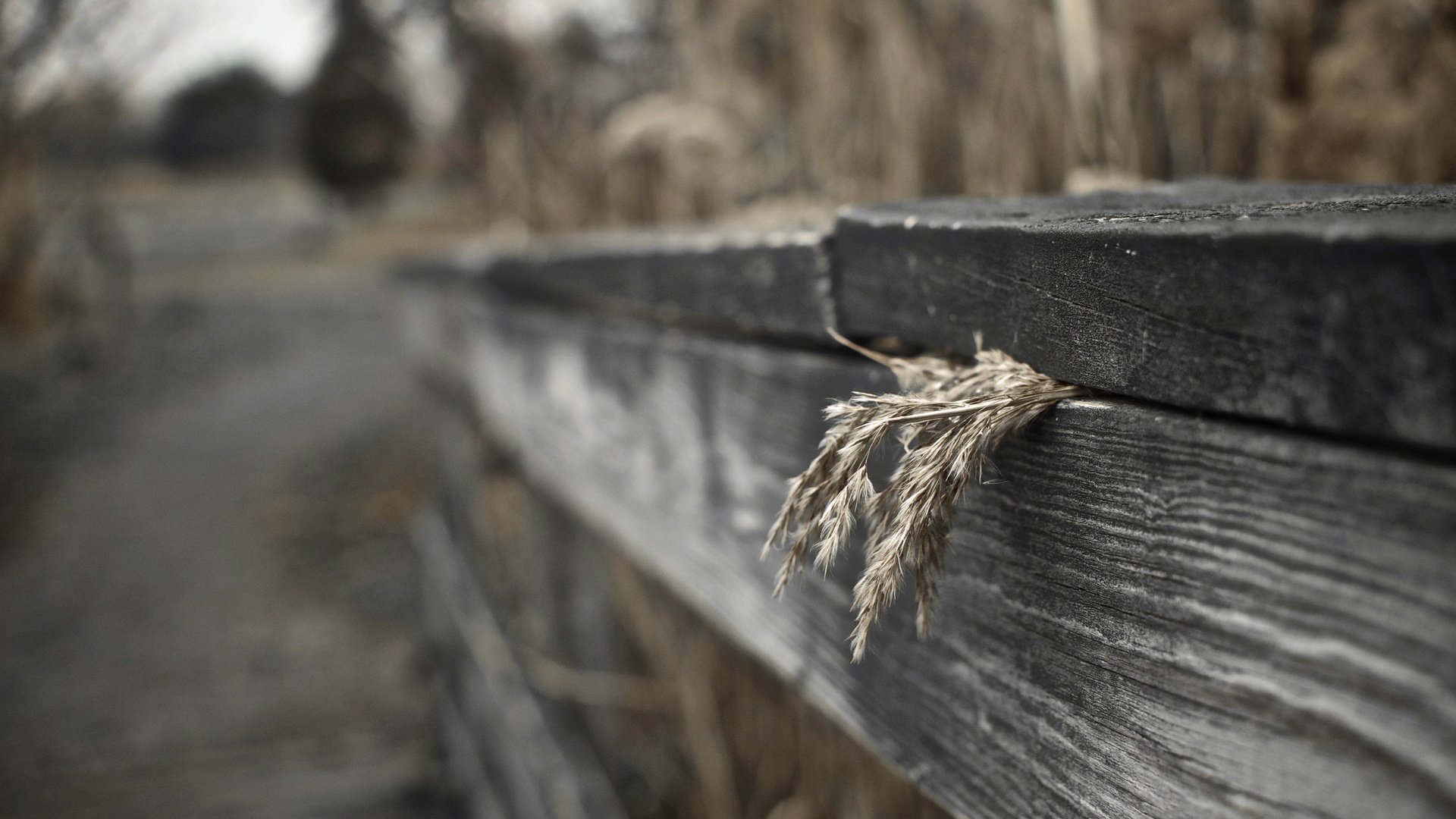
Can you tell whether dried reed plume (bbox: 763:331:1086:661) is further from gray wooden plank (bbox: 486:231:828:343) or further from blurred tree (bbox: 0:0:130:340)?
blurred tree (bbox: 0:0:130:340)

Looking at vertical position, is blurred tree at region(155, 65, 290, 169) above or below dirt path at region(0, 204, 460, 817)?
above

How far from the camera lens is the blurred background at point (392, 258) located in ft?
4.23

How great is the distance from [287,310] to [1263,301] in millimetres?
15907

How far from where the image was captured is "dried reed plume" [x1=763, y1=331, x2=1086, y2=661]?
0.53 m

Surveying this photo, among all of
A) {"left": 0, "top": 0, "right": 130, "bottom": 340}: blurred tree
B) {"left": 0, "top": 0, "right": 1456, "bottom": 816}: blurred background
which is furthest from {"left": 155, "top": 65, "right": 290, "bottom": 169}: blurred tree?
{"left": 0, "top": 0, "right": 130, "bottom": 340}: blurred tree

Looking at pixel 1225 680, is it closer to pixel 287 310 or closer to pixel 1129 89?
pixel 1129 89

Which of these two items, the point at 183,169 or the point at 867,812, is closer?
the point at 867,812

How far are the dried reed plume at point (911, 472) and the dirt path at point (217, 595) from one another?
13.5 ft

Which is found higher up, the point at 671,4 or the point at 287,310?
the point at 671,4

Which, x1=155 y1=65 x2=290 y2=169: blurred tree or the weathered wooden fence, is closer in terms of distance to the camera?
the weathered wooden fence

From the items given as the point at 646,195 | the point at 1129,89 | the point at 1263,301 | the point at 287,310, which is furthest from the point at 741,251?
the point at 287,310

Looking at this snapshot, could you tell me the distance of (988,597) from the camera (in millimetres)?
661

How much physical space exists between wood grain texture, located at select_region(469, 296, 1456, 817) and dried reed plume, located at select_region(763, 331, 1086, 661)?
4 centimetres

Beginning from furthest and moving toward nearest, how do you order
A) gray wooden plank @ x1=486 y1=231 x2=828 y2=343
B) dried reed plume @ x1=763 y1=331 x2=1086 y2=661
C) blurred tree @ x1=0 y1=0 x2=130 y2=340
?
1. blurred tree @ x1=0 y1=0 x2=130 y2=340
2. gray wooden plank @ x1=486 y1=231 x2=828 y2=343
3. dried reed plume @ x1=763 y1=331 x2=1086 y2=661
